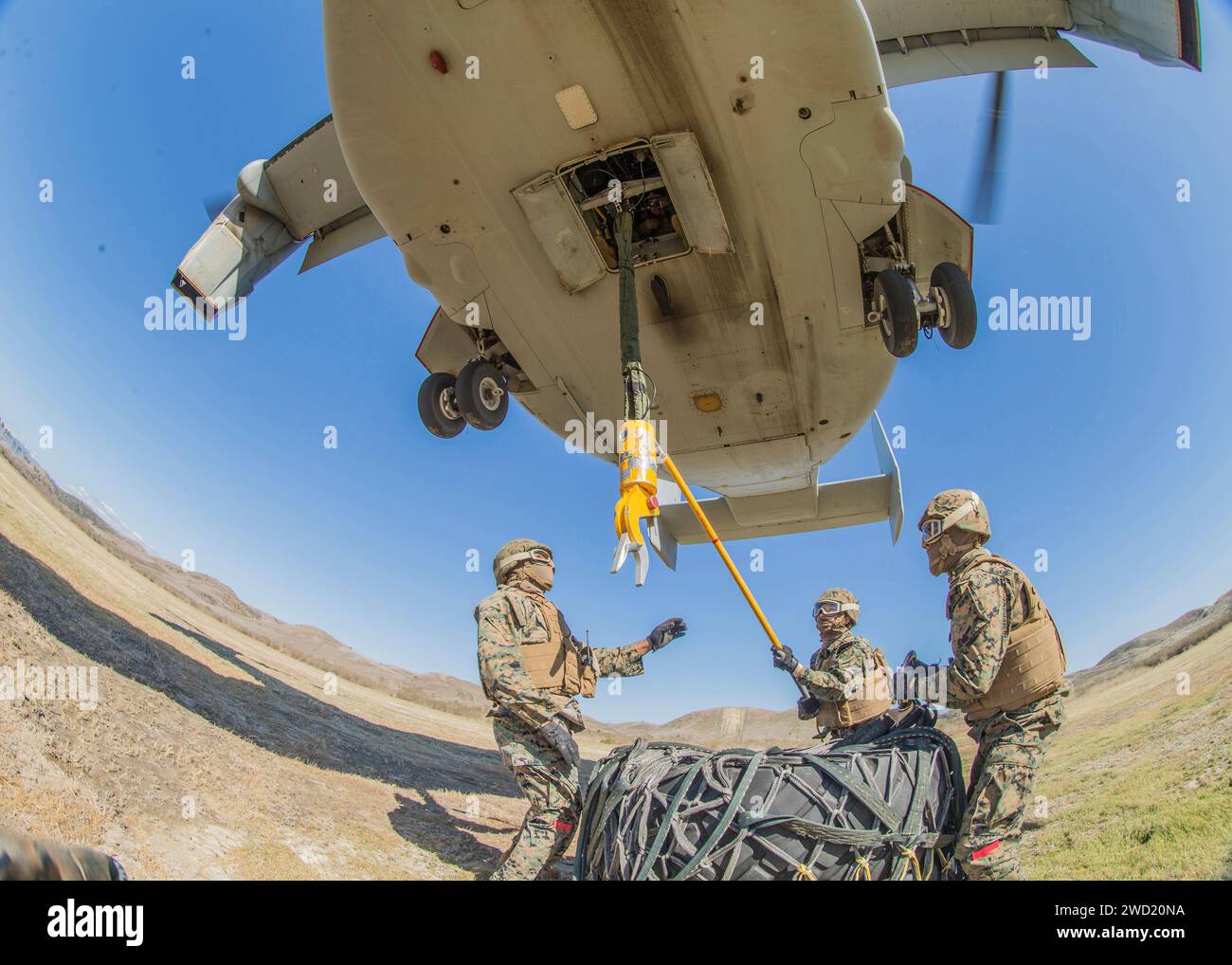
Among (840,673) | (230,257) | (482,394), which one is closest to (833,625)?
(840,673)

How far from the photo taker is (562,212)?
6828 mm

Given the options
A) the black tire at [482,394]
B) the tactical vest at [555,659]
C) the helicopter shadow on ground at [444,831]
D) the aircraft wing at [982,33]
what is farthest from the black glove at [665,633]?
the aircraft wing at [982,33]

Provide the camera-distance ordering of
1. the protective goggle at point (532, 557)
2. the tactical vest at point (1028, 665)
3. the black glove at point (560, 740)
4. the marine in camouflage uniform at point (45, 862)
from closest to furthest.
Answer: the marine in camouflage uniform at point (45, 862) → the tactical vest at point (1028, 665) → the black glove at point (560, 740) → the protective goggle at point (532, 557)

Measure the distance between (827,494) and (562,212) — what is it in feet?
23.3

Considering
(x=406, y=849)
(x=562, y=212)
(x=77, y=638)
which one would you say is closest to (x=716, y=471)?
(x=562, y=212)

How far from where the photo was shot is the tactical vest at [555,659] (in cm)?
509

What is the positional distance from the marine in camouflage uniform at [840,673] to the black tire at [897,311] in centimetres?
270

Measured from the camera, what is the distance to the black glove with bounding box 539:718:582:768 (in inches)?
185

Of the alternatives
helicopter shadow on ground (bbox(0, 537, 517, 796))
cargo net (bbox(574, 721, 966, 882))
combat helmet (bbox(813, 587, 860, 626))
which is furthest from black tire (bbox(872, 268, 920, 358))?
helicopter shadow on ground (bbox(0, 537, 517, 796))

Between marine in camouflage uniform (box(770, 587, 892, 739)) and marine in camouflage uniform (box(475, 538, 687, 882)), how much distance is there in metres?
1.65

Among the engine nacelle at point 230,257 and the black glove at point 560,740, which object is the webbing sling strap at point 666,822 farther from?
the engine nacelle at point 230,257

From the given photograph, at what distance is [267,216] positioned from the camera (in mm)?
9727
